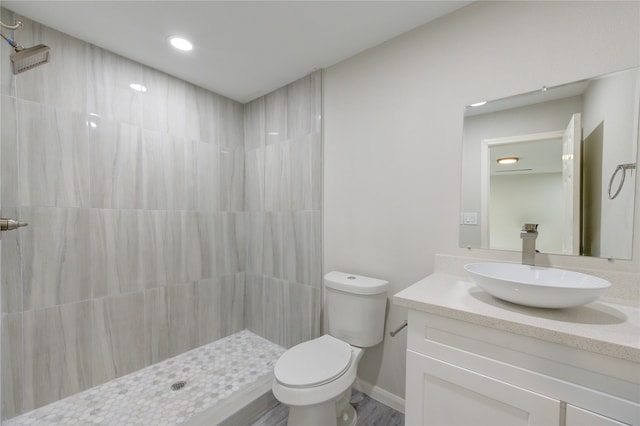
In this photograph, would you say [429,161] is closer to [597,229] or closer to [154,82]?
[597,229]

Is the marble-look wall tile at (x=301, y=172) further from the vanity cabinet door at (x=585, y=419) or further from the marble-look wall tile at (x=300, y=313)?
the vanity cabinet door at (x=585, y=419)

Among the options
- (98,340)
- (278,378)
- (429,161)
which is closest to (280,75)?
(429,161)

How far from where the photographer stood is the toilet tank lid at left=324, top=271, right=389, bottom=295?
155 centimetres

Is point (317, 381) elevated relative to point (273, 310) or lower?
elevated

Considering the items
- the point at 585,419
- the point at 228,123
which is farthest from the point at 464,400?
the point at 228,123

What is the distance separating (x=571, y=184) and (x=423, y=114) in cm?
77

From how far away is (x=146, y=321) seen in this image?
1.92 metres

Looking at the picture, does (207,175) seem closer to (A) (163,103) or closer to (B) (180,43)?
(A) (163,103)

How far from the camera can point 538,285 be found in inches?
31.0

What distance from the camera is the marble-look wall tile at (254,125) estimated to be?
2.41 meters

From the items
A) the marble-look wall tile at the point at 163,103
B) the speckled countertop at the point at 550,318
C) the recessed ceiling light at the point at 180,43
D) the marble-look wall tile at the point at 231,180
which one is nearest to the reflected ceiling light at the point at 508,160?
the speckled countertop at the point at 550,318

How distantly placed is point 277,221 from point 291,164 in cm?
51

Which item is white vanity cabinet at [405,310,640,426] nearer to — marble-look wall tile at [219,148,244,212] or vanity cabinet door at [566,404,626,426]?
vanity cabinet door at [566,404,626,426]

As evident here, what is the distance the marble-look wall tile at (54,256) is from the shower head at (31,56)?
2.48ft
